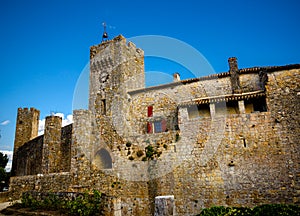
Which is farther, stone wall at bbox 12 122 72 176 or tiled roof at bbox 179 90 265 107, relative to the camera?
stone wall at bbox 12 122 72 176

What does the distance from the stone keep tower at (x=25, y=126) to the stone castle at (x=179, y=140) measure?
11.8 m

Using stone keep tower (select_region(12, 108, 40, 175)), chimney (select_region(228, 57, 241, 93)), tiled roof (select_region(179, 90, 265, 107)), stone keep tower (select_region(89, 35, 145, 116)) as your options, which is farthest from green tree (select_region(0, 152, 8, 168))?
chimney (select_region(228, 57, 241, 93))

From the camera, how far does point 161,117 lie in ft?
70.3

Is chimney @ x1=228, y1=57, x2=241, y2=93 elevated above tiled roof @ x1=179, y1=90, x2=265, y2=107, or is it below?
above

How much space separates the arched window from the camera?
20200 mm

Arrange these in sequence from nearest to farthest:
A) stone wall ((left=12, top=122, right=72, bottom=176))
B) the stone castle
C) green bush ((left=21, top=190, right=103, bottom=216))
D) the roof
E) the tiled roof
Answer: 1. green bush ((left=21, top=190, right=103, bottom=216))
2. the stone castle
3. the tiled roof
4. the roof
5. stone wall ((left=12, top=122, right=72, bottom=176))

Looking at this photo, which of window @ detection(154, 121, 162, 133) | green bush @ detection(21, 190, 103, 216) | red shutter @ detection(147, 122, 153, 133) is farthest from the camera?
red shutter @ detection(147, 122, 153, 133)

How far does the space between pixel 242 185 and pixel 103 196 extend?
28.9ft

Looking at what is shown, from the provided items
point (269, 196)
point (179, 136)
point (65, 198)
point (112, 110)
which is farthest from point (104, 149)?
point (269, 196)

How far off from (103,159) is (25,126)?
18276mm

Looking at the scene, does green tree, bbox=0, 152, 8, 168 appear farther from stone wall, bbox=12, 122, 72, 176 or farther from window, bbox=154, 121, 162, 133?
window, bbox=154, 121, 162, 133

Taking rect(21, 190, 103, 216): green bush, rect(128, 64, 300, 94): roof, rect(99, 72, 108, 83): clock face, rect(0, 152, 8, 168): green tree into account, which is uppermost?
rect(99, 72, 108, 83): clock face

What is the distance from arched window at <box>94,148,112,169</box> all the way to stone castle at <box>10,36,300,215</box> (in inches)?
3.3

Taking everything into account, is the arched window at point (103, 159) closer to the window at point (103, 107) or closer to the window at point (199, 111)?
the window at point (103, 107)
